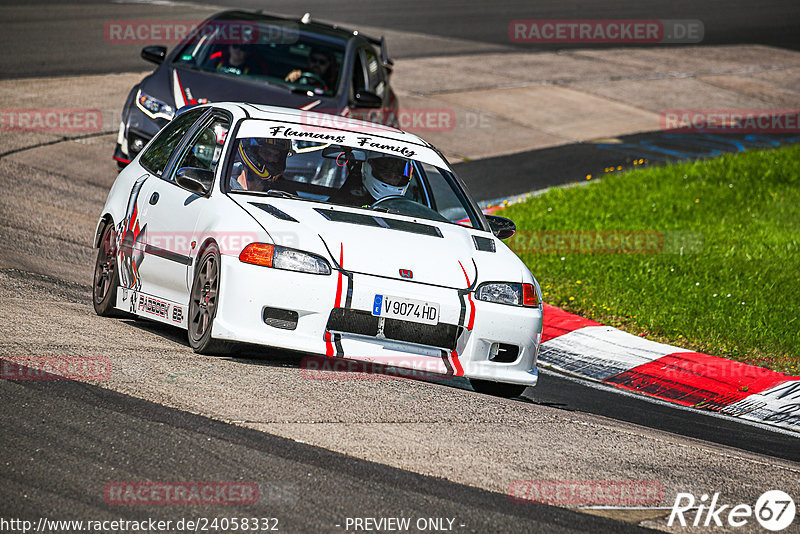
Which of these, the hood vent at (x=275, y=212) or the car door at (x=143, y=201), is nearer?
the hood vent at (x=275, y=212)

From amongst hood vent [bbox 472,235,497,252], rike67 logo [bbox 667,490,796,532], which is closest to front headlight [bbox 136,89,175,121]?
hood vent [bbox 472,235,497,252]

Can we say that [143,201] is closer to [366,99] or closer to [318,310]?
[318,310]

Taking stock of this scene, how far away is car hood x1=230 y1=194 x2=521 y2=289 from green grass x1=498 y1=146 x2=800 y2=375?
273cm

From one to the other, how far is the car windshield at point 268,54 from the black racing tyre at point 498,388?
5417 millimetres

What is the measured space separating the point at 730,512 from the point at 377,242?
2559 millimetres

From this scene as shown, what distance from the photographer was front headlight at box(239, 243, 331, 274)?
20.6 feet

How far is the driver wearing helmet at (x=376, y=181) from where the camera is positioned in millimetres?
7570

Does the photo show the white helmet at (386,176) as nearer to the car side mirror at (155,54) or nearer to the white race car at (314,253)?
the white race car at (314,253)

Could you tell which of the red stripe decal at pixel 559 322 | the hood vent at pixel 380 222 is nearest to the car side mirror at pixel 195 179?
the hood vent at pixel 380 222

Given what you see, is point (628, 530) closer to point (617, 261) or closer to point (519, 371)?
point (519, 371)

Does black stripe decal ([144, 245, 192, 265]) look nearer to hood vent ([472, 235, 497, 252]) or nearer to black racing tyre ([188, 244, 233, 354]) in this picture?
black racing tyre ([188, 244, 233, 354])

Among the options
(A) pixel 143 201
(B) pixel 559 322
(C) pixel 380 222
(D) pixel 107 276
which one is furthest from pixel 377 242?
(B) pixel 559 322

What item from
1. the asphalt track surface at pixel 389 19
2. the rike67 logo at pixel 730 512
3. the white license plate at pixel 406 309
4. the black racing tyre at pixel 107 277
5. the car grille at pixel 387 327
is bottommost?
the asphalt track surface at pixel 389 19

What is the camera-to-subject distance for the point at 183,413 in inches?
208
